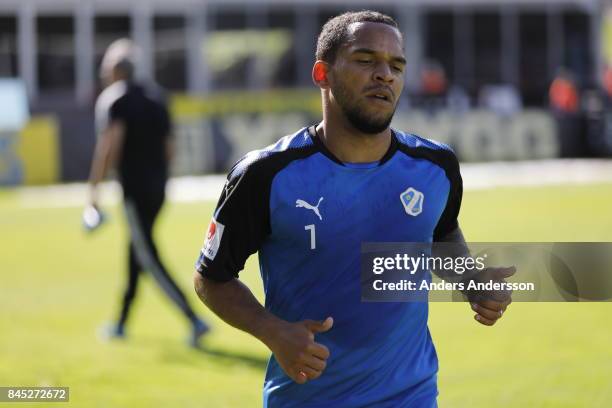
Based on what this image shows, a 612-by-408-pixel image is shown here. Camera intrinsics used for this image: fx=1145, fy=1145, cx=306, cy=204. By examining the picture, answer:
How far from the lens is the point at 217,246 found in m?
3.88

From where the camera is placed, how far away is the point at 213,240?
12.8 ft

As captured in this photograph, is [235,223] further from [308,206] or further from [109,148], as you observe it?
[109,148]

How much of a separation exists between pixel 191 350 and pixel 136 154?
1746 mm

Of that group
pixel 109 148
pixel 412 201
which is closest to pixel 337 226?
pixel 412 201

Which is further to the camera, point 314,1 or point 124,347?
point 314,1

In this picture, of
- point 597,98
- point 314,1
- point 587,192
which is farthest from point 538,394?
point 314,1

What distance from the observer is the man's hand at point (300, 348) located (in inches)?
139

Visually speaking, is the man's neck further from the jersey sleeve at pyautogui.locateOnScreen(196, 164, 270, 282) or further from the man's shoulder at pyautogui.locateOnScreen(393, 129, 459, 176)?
the jersey sleeve at pyautogui.locateOnScreen(196, 164, 270, 282)

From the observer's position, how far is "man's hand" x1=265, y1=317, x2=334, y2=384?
3.54 m

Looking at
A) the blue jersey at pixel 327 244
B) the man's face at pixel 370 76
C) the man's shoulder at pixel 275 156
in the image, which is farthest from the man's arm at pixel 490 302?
the man's shoulder at pixel 275 156

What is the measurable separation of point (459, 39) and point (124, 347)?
29936 millimetres

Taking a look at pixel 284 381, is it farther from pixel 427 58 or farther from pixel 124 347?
pixel 427 58

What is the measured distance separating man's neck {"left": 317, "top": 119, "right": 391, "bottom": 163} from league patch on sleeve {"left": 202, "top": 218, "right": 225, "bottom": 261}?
1.56 ft

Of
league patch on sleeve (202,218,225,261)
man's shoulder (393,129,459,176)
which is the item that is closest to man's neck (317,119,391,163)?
man's shoulder (393,129,459,176)
